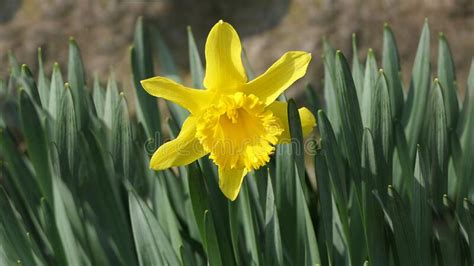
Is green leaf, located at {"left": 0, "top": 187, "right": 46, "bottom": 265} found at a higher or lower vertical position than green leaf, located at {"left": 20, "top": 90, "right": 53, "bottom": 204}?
lower

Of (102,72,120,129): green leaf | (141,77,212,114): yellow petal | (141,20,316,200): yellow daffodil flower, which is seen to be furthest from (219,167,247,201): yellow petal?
(102,72,120,129): green leaf

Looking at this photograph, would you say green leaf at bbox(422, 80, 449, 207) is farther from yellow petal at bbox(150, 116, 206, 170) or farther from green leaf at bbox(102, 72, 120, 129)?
green leaf at bbox(102, 72, 120, 129)

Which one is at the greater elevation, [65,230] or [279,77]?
[279,77]

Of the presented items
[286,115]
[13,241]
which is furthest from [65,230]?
[286,115]

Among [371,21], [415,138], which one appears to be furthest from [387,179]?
[371,21]

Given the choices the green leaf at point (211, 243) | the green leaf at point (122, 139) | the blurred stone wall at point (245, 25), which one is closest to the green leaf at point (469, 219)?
the green leaf at point (211, 243)

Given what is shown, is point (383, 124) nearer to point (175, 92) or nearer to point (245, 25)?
point (175, 92)
